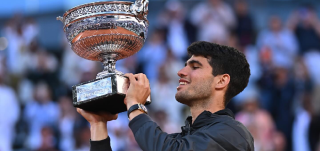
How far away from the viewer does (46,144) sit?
306 inches

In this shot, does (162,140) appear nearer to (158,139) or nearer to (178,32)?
(158,139)

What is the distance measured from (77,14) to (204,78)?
2.73 feet

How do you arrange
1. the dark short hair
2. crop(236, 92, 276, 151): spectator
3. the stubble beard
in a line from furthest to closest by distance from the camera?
crop(236, 92, 276, 151): spectator
the dark short hair
the stubble beard

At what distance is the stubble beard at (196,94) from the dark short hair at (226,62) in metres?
0.10

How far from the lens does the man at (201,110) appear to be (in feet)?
8.52

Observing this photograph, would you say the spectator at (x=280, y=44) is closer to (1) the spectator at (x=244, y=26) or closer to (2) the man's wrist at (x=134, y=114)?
(1) the spectator at (x=244, y=26)

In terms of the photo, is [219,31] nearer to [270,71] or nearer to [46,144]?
[270,71]

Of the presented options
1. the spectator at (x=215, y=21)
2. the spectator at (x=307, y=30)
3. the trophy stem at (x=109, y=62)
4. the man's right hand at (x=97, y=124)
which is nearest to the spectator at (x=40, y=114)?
the spectator at (x=215, y=21)

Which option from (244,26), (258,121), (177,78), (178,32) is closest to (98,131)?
(258,121)

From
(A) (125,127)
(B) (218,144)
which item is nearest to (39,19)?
(A) (125,127)

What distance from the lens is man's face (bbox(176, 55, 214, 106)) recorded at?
9.58 feet

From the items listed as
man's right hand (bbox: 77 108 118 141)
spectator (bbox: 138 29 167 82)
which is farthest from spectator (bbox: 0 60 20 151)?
man's right hand (bbox: 77 108 118 141)

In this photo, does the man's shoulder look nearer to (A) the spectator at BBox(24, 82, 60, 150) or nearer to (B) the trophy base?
(B) the trophy base

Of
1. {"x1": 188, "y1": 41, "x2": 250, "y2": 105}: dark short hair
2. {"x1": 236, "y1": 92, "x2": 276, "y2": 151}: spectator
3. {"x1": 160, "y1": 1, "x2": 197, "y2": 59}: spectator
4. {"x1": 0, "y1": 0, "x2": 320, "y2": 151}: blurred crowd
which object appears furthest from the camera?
{"x1": 160, "y1": 1, "x2": 197, "y2": 59}: spectator
